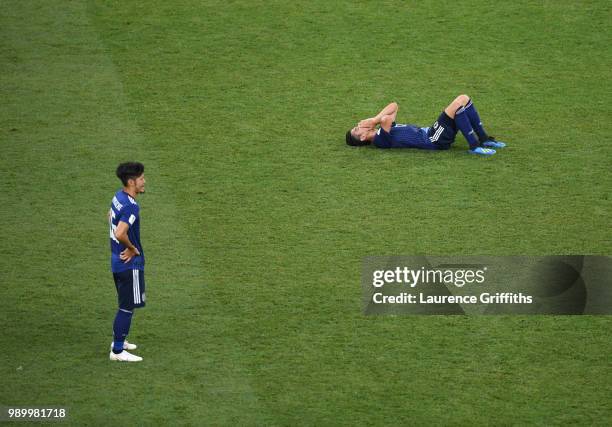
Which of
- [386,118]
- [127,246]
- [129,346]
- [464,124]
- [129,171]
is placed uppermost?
[129,171]

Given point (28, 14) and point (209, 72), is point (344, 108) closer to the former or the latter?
point (209, 72)

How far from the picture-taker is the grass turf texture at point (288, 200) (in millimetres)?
8164

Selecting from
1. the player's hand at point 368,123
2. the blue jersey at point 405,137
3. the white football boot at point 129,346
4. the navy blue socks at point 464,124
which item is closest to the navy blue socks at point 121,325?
the white football boot at point 129,346

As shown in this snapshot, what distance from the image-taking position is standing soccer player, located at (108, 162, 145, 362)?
814 cm

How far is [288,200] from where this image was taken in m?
11.2

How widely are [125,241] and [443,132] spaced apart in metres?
5.11

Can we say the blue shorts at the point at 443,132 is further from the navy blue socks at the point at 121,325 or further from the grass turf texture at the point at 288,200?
the navy blue socks at the point at 121,325

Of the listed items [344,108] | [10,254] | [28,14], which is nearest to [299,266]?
[10,254]

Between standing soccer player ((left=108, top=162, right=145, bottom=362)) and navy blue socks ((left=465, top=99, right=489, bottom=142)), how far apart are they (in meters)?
4.86

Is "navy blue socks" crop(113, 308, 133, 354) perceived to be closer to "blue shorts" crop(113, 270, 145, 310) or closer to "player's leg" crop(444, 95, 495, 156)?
"blue shorts" crop(113, 270, 145, 310)

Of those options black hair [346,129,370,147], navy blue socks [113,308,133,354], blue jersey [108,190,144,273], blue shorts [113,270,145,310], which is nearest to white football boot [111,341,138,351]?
navy blue socks [113,308,133,354]

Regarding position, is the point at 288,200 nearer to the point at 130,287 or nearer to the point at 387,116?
the point at 387,116

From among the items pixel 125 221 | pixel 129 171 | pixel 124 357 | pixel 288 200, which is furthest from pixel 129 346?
pixel 288 200

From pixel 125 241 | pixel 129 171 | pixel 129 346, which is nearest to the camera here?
pixel 125 241
